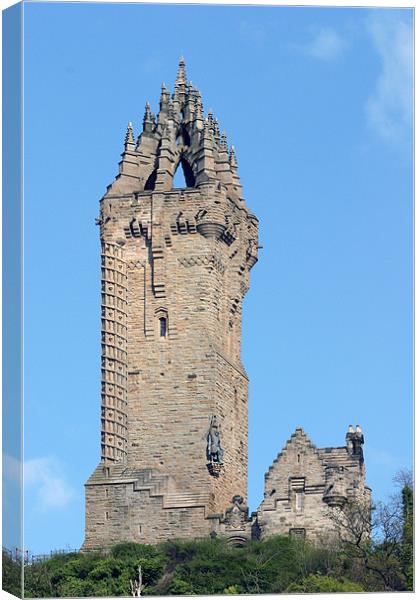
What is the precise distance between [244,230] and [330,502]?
1313cm

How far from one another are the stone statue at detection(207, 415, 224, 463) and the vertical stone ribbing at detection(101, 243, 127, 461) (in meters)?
3.13

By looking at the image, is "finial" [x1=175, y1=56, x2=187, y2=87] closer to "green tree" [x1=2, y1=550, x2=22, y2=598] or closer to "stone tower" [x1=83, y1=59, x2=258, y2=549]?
"stone tower" [x1=83, y1=59, x2=258, y2=549]

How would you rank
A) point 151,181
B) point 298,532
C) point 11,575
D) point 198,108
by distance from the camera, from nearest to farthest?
point 11,575
point 298,532
point 151,181
point 198,108

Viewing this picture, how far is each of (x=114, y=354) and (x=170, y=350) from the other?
207 centimetres

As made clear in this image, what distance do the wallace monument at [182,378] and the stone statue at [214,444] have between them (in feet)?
0.17

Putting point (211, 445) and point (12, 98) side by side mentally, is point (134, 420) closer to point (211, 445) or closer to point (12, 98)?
point (211, 445)

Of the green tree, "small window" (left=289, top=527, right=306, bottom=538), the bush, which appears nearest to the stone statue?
"small window" (left=289, top=527, right=306, bottom=538)

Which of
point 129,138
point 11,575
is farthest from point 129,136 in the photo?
point 11,575

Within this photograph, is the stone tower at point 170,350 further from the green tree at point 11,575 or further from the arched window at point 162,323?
the green tree at point 11,575

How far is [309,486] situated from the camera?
367ft

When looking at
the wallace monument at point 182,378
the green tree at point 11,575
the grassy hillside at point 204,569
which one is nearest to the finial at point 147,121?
the wallace monument at point 182,378

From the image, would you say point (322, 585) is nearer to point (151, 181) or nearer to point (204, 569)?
A: point (204, 569)

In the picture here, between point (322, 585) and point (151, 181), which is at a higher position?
point (151, 181)

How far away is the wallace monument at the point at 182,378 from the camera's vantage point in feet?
368
